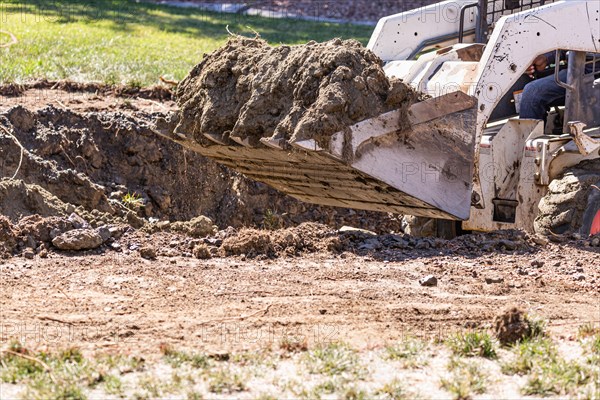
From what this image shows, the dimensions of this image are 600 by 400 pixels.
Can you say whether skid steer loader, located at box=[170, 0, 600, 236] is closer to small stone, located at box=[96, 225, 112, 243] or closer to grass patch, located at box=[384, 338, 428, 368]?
small stone, located at box=[96, 225, 112, 243]

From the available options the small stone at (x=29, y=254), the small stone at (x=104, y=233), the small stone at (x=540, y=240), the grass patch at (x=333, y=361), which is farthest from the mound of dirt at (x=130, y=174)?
the grass patch at (x=333, y=361)

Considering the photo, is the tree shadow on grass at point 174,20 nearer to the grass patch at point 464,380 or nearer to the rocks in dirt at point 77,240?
the rocks in dirt at point 77,240

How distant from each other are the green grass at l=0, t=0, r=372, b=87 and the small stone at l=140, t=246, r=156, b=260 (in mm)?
5759

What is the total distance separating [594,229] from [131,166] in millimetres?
5116

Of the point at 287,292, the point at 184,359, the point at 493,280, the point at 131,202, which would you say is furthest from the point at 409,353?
the point at 131,202

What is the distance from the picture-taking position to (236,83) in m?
8.30

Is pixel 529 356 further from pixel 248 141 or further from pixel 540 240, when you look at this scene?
pixel 248 141

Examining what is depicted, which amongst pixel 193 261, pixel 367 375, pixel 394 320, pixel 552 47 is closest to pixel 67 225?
pixel 193 261

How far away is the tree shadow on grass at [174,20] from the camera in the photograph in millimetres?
20059

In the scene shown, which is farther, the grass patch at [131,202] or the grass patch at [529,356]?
the grass patch at [131,202]

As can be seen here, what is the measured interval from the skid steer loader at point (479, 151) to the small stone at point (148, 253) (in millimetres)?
1163

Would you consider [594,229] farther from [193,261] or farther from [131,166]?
[131,166]

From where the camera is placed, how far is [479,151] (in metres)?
8.13

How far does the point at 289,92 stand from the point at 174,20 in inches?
577
